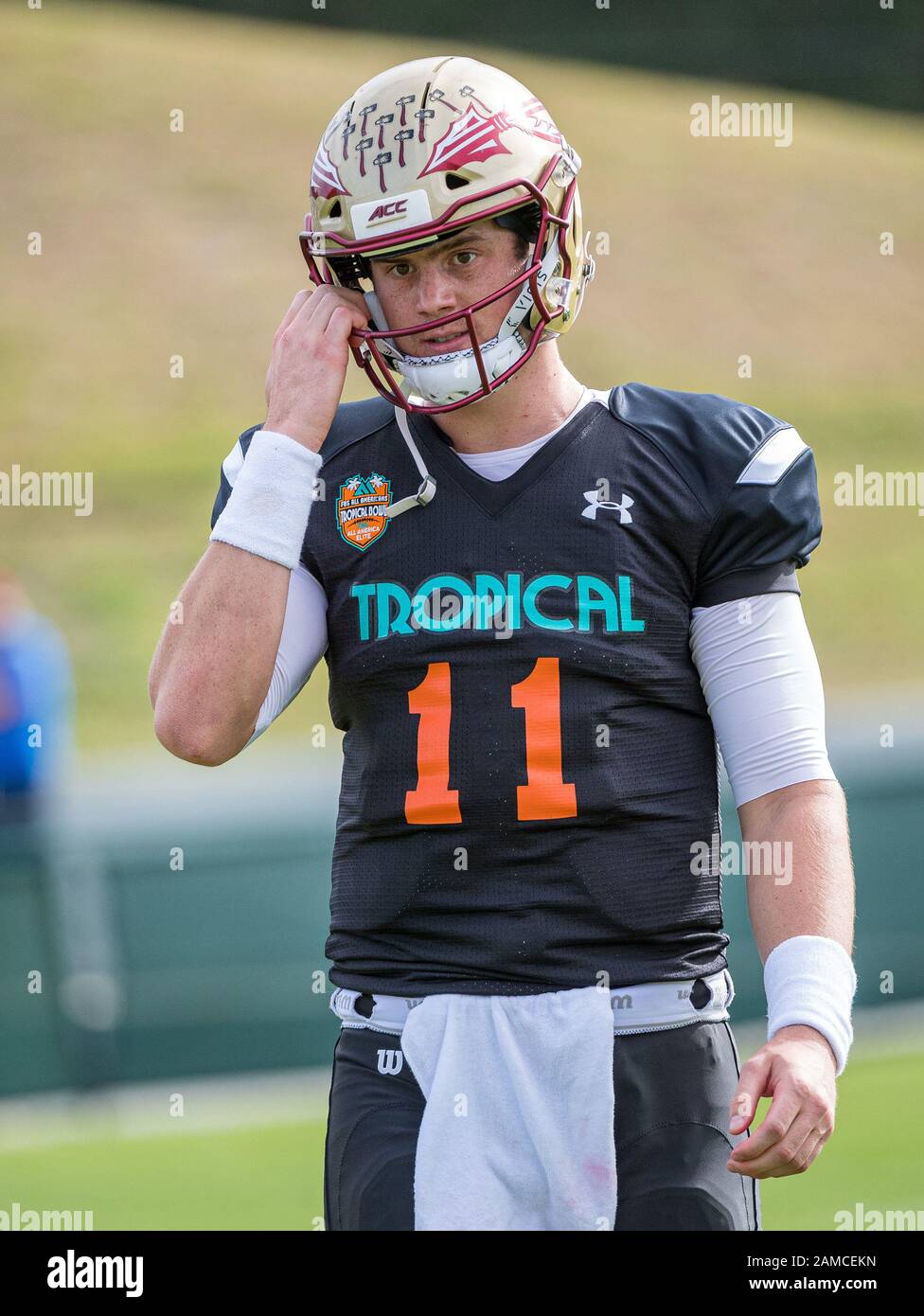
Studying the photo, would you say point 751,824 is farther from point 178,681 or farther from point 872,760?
point 872,760

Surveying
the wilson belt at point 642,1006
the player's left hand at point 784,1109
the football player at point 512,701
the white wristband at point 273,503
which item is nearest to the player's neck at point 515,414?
the football player at point 512,701

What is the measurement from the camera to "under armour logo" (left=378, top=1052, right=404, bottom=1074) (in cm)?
258

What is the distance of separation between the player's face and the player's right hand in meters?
0.07

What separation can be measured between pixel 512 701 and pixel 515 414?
1.64 ft

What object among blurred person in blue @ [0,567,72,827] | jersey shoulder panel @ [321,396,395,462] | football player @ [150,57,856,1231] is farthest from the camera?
blurred person in blue @ [0,567,72,827]

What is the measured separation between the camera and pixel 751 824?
263 centimetres

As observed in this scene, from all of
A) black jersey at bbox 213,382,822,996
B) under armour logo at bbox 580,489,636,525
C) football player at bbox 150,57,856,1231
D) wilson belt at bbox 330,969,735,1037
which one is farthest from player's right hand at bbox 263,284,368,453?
wilson belt at bbox 330,969,735,1037

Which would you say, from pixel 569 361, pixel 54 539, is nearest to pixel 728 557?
pixel 54 539

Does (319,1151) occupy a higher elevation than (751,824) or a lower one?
lower

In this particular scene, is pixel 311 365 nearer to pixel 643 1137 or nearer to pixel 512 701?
pixel 512 701

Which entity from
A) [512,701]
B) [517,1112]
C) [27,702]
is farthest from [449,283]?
[27,702]

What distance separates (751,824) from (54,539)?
53.5 feet

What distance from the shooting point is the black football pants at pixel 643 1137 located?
2.51 meters

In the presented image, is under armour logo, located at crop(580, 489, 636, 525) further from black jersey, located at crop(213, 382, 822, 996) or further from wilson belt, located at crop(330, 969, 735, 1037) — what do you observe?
wilson belt, located at crop(330, 969, 735, 1037)
